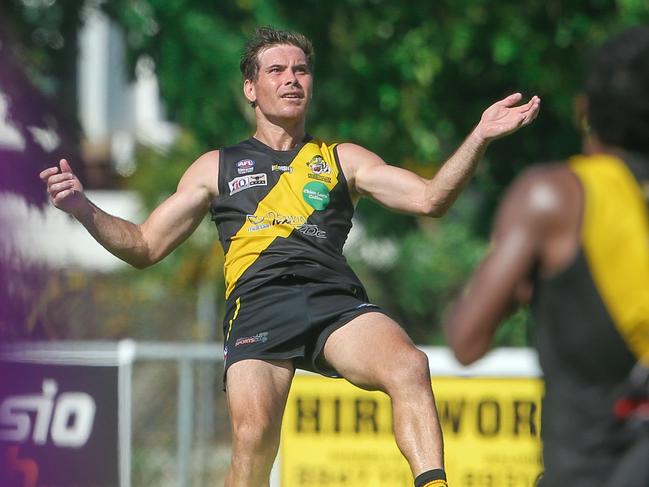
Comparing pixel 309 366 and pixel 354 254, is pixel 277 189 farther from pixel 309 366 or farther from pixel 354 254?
pixel 354 254

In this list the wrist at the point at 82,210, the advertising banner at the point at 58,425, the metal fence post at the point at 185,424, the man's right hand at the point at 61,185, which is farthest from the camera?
the metal fence post at the point at 185,424

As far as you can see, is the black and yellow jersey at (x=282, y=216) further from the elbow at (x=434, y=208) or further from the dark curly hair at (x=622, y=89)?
the dark curly hair at (x=622, y=89)

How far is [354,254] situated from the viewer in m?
13.7

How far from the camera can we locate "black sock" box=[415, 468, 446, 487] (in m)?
5.06

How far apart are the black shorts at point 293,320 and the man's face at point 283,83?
31.2 inches

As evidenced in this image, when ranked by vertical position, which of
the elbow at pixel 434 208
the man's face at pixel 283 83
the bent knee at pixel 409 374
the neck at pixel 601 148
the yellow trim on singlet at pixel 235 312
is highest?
the man's face at pixel 283 83

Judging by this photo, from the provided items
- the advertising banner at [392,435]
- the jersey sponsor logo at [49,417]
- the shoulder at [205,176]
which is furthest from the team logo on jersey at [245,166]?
the advertising banner at [392,435]

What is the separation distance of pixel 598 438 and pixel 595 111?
803 millimetres

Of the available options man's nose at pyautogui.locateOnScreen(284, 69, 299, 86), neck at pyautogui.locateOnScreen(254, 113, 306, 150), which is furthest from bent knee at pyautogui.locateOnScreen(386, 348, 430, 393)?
man's nose at pyautogui.locateOnScreen(284, 69, 299, 86)

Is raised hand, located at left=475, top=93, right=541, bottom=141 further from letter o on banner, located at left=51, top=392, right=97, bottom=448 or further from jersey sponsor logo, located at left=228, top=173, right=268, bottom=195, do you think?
letter o on banner, located at left=51, top=392, right=97, bottom=448

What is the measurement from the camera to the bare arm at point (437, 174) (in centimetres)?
504

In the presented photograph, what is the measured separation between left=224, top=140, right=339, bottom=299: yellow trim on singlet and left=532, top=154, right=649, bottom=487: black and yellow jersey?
2.52 meters

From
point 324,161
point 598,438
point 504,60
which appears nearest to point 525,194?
point 598,438

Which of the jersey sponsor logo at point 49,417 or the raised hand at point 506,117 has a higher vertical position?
the raised hand at point 506,117
